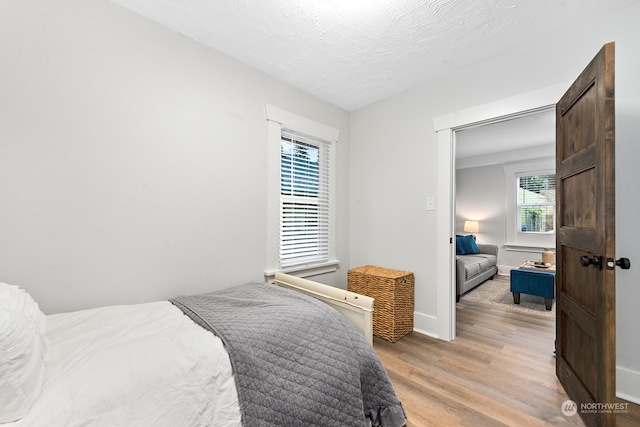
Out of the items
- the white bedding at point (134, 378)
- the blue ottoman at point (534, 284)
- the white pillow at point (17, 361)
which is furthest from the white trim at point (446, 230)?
the white pillow at point (17, 361)

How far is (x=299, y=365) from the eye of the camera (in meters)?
1.30

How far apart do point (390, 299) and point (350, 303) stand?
3.07 feet

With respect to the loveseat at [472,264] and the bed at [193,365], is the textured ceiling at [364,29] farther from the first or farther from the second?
the loveseat at [472,264]

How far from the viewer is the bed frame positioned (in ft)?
5.47

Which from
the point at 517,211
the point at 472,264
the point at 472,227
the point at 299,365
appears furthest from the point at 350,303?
the point at 517,211

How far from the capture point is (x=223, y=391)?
1.12 meters

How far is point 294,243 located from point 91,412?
1996mm

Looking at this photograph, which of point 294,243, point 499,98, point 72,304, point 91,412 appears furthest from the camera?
point 294,243

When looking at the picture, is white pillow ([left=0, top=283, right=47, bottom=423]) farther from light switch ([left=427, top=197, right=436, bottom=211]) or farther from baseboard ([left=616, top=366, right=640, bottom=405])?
baseboard ([left=616, top=366, right=640, bottom=405])

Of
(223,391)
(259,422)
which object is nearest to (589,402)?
(259,422)

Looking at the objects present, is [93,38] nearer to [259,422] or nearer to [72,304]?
[72,304]

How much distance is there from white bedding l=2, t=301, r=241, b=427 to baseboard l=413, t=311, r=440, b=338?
2.10 m

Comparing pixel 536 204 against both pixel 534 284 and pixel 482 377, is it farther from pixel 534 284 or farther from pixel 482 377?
pixel 482 377

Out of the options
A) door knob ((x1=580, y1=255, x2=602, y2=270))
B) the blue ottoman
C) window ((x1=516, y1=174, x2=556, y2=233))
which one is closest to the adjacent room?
door knob ((x1=580, y1=255, x2=602, y2=270))
